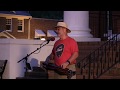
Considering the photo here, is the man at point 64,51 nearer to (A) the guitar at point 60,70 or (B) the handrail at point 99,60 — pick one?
(A) the guitar at point 60,70

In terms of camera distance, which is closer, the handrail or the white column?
the handrail

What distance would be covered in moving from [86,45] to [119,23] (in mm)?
5070

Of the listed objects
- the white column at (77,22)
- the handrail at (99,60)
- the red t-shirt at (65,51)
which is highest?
the white column at (77,22)

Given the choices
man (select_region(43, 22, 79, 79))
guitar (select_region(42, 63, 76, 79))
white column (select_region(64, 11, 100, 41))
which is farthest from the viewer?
white column (select_region(64, 11, 100, 41))

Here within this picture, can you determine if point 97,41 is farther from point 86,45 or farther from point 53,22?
point 53,22

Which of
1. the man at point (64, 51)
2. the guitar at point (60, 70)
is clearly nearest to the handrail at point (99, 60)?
the man at point (64, 51)

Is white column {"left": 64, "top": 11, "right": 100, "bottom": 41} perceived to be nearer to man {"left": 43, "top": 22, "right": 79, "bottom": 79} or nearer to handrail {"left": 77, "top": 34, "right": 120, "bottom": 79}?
handrail {"left": 77, "top": 34, "right": 120, "bottom": 79}

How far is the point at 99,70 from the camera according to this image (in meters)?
7.98

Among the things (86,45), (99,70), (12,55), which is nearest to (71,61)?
(99,70)

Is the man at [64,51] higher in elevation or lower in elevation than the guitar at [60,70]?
higher

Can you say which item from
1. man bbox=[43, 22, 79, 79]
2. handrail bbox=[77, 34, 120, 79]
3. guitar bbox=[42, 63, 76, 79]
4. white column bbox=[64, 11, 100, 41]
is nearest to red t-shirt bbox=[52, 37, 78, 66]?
man bbox=[43, 22, 79, 79]

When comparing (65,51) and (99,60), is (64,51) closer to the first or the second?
(65,51)

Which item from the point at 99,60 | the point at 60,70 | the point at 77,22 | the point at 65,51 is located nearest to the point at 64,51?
the point at 65,51

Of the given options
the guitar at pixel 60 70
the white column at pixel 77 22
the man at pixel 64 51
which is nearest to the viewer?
the guitar at pixel 60 70
